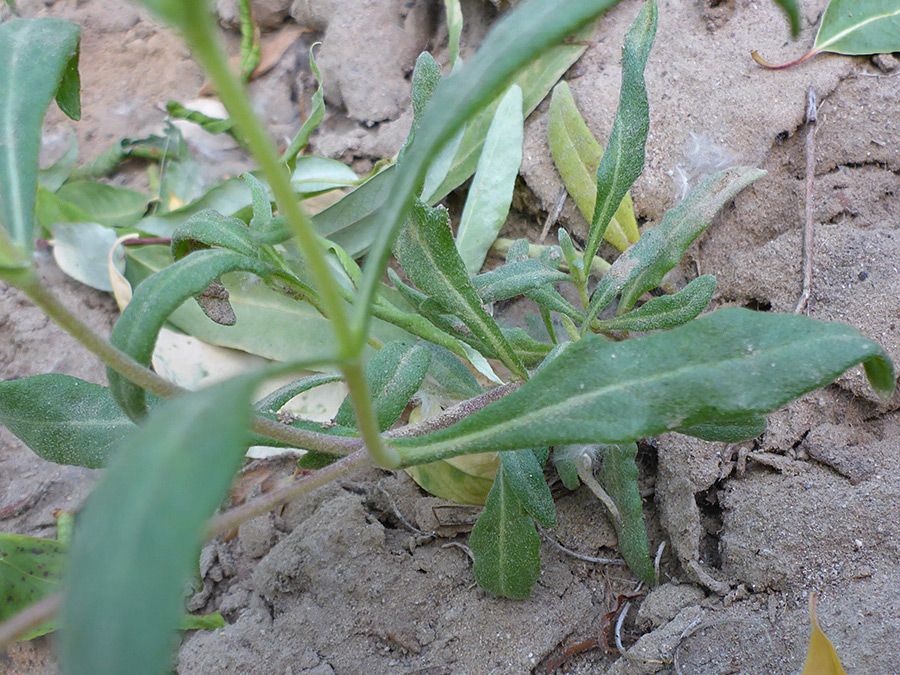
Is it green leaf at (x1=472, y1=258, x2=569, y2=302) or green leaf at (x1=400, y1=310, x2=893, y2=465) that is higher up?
green leaf at (x1=400, y1=310, x2=893, y2=465)

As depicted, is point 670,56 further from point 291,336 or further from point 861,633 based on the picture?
point 861,633

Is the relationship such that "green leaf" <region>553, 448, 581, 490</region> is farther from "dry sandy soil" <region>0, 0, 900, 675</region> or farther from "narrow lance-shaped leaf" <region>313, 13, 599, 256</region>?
"narrow lance-shaped leaf" <region>313, 13, 599, 256</region>

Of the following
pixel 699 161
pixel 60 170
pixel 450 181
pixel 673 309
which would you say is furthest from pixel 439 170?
pixel 60 170

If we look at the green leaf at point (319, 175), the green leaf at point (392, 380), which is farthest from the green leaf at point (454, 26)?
the green leaf at point (392, 380)

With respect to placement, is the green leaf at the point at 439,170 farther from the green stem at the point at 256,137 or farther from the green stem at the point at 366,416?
the green stem at the point at 256,137

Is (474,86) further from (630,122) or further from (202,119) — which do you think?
(202,119)

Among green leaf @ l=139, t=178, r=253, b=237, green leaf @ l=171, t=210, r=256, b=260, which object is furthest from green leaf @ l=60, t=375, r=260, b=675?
green leaf @ l=139, t=178, r=253, b=237

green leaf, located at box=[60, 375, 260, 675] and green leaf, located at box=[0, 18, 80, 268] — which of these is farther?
green leaf, located at box=[0, 18, 80, 268]

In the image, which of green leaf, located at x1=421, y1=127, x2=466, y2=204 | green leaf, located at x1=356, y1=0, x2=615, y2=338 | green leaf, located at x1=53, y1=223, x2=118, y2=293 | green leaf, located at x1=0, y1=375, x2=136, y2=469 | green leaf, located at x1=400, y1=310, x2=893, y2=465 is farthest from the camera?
green leaf, located at x1=53, y1=223, x2=118, y2=293
